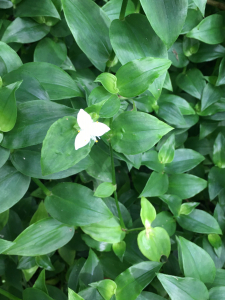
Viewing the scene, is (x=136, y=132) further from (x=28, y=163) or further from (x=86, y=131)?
(x=28, y=163)

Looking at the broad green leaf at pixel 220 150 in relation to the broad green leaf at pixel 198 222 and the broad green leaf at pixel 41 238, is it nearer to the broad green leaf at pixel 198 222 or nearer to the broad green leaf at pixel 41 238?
the broad green leaf at pixel 198 222

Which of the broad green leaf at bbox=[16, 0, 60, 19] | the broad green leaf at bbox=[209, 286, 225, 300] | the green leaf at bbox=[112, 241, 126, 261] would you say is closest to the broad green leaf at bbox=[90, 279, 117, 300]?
the green leaf at bbox=[112, 241, 126, 261]

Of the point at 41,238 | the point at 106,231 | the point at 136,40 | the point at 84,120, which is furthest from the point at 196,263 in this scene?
the point at 136,40

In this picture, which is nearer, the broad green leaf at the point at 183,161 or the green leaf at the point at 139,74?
the green leaf at the point at 139,74

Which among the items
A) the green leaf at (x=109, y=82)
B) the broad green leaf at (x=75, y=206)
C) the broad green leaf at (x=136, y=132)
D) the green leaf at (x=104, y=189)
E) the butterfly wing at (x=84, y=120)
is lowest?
the broad green leaf at (x=75, y=206)

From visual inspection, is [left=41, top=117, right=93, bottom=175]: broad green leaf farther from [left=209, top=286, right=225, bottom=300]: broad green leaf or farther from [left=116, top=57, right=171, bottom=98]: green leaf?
[left=209, top=286, right=225, bottom=300]: broad green leaf

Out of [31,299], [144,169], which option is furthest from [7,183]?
[144,169]

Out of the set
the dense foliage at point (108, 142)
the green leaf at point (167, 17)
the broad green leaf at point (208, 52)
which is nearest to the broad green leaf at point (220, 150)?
the dense foliage at point (108, 142)
